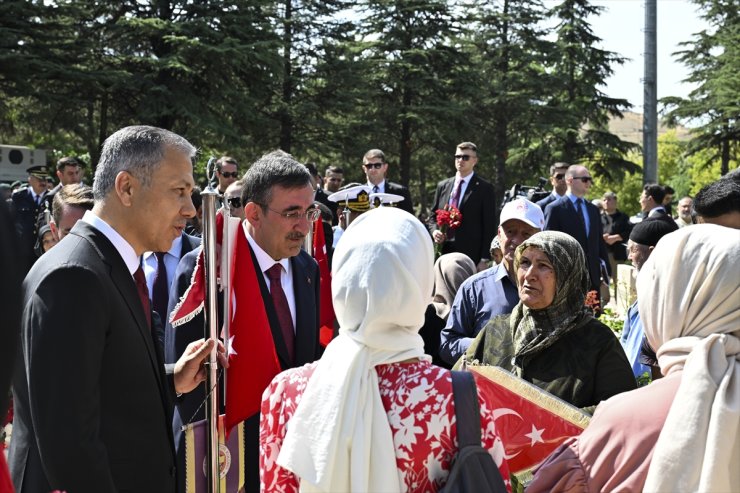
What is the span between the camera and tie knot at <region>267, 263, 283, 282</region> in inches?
165

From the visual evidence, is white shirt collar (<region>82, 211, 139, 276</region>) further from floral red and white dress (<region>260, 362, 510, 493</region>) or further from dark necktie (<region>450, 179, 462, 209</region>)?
dark necktie (<region>450, 179, 462, 209</region>)

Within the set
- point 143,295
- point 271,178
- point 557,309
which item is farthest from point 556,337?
point 143,295

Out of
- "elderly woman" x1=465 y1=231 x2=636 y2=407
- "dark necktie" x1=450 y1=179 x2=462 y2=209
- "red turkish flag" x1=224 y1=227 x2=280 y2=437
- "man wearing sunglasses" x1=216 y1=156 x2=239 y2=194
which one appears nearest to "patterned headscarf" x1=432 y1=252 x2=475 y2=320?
"elderly woman" x1=465 y1=231 x2=636 y2=407

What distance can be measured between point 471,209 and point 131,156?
859 cm

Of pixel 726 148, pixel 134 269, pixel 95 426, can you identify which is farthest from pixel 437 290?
pixel 726 148

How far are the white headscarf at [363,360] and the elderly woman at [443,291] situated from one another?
335 centimetres

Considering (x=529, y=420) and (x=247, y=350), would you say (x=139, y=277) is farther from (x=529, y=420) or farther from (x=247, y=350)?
(x=529, y=420)

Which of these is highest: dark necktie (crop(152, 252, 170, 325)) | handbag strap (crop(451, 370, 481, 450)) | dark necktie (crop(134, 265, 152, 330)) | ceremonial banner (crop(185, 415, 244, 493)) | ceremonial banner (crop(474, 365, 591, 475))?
dark necktie (crop(134, 265, 152, 330))

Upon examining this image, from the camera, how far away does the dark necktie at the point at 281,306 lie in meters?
4.15

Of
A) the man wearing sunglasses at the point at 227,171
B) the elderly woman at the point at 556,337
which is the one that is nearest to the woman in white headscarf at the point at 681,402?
the elderly woman at the point at 556,337

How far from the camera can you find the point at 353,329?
243cm

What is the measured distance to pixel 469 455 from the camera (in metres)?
2.32

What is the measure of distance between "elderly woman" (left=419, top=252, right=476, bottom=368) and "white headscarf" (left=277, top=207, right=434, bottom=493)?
132 inches

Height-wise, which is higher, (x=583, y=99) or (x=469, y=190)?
(x=583, y=99)
